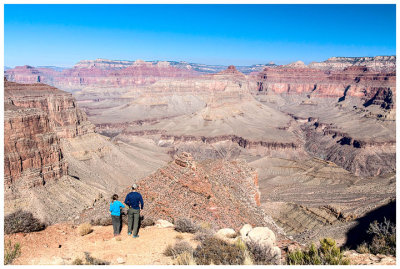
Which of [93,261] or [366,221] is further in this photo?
[366,221]

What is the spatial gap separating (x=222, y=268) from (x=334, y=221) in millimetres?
28041

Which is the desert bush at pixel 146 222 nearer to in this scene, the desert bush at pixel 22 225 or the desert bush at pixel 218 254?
the desert bush at pixel 218 254

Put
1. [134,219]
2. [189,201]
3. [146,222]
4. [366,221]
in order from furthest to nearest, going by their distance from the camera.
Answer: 1. [366,221]
2. [189,201]
3. [146,222]
4. [134,219]

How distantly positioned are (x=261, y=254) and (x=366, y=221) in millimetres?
21362

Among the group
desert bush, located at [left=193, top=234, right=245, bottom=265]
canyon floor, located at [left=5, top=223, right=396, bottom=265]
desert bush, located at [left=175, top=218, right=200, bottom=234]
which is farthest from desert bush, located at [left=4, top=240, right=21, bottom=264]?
desert bush, located at [left=193, top=234, right=245, bottom=265]

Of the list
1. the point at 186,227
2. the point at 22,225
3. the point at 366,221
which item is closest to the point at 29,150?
the point at 22,225

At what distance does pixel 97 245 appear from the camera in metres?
12.5

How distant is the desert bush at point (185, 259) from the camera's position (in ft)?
33.0

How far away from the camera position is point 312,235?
26.9 metres

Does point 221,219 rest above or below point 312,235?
above

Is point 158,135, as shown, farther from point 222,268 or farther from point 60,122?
point 222,268

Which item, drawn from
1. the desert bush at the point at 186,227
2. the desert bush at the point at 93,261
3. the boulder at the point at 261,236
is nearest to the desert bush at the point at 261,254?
the boulder at the point at 261,236

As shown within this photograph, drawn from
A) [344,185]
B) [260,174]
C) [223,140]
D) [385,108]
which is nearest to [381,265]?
[344,185]

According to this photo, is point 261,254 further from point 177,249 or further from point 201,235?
point 177,249
